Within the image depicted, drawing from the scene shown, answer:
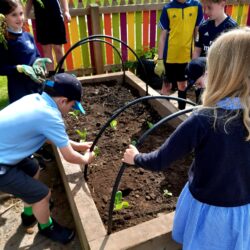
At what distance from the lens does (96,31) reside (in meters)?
5.02

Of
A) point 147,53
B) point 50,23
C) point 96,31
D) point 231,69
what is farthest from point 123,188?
point 147,53

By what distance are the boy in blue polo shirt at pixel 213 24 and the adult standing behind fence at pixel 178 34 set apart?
1.43 ft

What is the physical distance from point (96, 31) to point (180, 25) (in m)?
1.90

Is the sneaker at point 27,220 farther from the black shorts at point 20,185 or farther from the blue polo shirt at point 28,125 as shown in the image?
the blue polo shirt at point 28,125

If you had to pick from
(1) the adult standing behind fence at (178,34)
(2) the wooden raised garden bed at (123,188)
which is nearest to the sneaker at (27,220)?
(2) the wooden raised garden bed at (123,188)

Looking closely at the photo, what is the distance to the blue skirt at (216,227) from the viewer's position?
1.43 m

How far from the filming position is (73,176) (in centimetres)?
229

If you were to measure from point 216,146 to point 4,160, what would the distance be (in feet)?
4.24

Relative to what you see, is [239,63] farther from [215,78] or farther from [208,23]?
[208,23]

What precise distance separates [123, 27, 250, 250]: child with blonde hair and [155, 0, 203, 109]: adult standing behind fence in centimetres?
197

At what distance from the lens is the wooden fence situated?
5.01 meters

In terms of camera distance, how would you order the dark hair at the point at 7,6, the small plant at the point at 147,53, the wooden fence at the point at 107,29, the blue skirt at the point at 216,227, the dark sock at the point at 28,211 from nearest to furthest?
the blue skirt at the point at 216,227
the dark sock at the point at 28,211
the dark hair at the point at 7,6
the wooden fence at the point at 107,29
the small plant at the point at 147,53

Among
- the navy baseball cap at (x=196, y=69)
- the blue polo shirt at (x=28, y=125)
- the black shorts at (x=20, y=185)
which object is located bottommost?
the black shorts at (x=20, y=185)

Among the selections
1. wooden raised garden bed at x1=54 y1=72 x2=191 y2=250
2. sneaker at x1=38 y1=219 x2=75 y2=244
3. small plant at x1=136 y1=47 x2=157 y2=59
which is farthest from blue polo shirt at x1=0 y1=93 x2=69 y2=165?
small plant at x1=136 y1=47 x2=157 y2=59
